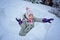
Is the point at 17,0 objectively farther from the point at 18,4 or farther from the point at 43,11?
the point at 43,11

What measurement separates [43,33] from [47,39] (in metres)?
0.05

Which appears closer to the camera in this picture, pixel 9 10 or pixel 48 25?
pixel 48 25

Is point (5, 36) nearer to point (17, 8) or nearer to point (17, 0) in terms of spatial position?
point (17, 8)

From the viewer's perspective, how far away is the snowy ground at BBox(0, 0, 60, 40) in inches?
34.0

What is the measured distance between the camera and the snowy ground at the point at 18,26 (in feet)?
2.83

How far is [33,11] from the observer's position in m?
1.05

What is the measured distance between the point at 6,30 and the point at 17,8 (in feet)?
0.86

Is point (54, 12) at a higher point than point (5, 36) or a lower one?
higher

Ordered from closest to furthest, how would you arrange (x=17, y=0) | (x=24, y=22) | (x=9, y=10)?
(x=24, y=22) → (x=9, y=10) → (x=17, y=0)

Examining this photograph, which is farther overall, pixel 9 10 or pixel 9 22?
pixel 9 10

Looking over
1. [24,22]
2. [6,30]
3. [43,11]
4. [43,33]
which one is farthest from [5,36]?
[43,11]

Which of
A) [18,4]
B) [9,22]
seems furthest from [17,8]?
[9,22]

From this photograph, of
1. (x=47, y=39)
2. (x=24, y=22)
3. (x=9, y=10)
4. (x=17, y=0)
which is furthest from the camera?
(x=17, y=0)

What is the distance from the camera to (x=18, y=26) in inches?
37.4
